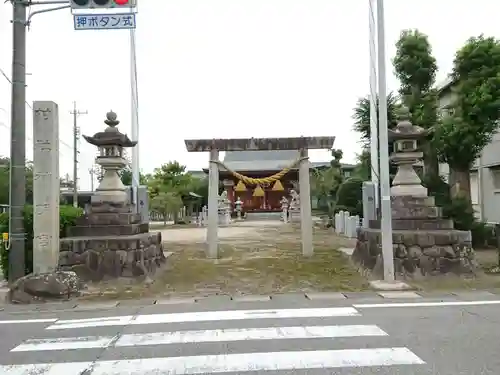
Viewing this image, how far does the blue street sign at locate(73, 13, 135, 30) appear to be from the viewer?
360 inches

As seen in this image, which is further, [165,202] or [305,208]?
[165,202]

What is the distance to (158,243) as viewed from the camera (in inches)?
483

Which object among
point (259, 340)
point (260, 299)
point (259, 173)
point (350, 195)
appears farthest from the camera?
point (259, 173)

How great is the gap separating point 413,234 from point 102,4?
7603mm

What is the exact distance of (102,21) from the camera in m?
9.26

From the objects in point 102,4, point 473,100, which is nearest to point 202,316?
point 102,4

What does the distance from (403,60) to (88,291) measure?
12207 mm

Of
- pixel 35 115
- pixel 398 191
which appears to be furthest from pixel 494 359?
pixel 35 115

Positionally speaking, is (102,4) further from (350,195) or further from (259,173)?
(259,173)

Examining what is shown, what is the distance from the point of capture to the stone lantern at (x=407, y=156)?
11305 mm

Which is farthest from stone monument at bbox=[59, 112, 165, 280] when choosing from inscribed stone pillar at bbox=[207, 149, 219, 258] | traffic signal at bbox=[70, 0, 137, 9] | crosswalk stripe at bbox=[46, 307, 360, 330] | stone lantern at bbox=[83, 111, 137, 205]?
traffic signal at bbox=[70, 0, 137, 9]

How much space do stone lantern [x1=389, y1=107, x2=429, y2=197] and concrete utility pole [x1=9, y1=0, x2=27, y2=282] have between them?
317 inches

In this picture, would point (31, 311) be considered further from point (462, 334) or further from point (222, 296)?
point (462, 334)

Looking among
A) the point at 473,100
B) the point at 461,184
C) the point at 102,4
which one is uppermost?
the point at 102,4
